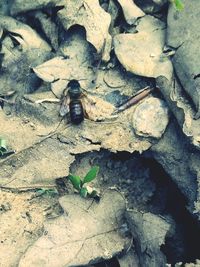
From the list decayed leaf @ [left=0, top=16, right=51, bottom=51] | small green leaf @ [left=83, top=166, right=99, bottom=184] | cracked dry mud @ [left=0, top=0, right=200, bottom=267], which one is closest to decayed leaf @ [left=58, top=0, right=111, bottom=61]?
cracked dry mud @ [left=0, top=0, right=200, bottom=267]

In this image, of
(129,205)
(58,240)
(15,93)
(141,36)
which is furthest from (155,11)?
(58,240)

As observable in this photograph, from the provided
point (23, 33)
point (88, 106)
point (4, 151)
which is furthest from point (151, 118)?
point (23, 33)

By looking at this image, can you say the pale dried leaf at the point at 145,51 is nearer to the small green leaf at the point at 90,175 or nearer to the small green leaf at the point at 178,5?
the small green leaf at the point at 178,5

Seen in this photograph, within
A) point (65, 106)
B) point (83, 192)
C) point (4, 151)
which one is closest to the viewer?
point (83, 192)

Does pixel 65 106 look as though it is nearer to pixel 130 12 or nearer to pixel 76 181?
pixel 76 181

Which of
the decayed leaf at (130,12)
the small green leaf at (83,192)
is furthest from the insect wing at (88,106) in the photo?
the decayed leaf at (130,12)

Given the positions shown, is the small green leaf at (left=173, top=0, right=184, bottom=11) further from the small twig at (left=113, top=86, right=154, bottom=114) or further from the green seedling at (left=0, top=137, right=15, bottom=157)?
the green seedling at (left=0, top=137, right=15, bottom=157)
